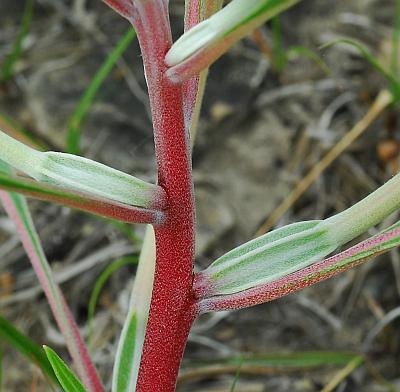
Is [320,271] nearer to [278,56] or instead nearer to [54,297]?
[54,297]

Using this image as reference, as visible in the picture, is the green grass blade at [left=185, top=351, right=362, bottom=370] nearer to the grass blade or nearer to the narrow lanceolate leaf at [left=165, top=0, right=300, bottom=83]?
the grass blade

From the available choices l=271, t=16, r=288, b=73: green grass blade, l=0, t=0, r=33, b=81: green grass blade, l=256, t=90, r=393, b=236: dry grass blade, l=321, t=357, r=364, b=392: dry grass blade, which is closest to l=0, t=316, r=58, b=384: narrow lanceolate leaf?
l=321, t=357, r=364, b=392: dry grass blade

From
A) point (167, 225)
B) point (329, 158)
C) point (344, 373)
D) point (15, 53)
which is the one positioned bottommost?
point (167, 225)

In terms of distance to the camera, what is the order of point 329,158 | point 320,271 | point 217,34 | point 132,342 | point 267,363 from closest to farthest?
point 217,34
point 320,271
point 132,342
point 267,363
point 329,158

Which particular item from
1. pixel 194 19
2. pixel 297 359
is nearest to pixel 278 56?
pixel 297 359

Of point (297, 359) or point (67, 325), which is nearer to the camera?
point (67, 325)

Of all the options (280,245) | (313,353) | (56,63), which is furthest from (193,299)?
(56,63)
